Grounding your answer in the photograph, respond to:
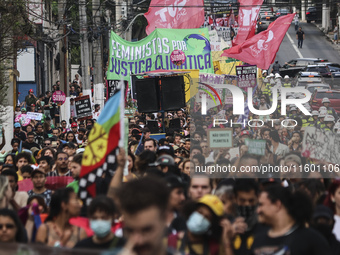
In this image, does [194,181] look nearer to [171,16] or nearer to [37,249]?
[37,249]

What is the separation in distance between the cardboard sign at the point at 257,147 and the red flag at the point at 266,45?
12560 mm

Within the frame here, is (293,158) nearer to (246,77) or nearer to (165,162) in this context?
(165,162)

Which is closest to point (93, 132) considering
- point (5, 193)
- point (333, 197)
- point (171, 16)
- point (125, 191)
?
point (5, 193)

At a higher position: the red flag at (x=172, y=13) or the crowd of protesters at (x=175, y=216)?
the red flag at (x=172, y=13)

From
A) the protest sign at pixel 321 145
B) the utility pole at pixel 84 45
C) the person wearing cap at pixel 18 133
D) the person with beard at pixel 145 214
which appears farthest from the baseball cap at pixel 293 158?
the utility pole at pixel 84 45

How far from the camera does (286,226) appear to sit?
5.76 m

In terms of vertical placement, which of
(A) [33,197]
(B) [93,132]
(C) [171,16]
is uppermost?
(C) [171,16]

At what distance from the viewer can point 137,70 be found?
82.2ft

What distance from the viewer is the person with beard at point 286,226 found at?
5.52 metres

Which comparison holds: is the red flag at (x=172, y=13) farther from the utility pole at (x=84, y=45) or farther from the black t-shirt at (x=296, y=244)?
the black t-shirt at (x=296, y=244)

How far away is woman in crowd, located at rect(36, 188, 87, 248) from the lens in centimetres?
681

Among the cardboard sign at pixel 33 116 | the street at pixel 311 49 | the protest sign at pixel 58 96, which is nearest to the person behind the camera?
the cardboard sign at pixel 33 116

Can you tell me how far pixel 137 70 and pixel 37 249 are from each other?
69.3ft

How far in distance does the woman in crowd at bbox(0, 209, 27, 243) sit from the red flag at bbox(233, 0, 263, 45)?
23001 millimetres
